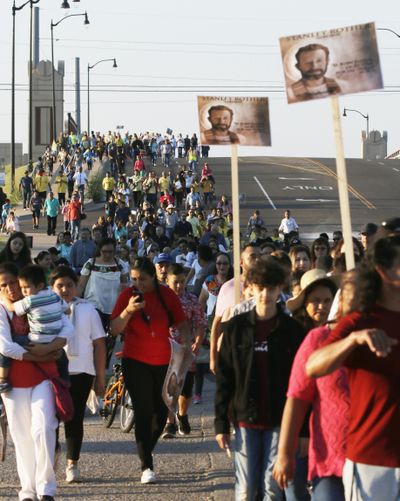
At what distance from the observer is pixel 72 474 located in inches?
408

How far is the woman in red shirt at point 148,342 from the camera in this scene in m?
10.6

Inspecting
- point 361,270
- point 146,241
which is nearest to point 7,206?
point 146,241

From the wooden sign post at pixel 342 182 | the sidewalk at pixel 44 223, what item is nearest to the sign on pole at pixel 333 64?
the wooden sign post at pixel 342 182

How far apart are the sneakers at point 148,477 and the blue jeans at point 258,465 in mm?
2651

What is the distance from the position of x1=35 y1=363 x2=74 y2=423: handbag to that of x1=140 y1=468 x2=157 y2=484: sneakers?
1094 mm

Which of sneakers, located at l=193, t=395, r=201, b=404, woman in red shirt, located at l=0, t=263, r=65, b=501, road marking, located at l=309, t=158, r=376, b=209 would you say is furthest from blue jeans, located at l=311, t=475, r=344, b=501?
road marking, located at l=309, t=158, r=376, b=209

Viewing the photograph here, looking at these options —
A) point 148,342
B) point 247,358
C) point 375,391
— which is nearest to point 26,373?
point 148,342

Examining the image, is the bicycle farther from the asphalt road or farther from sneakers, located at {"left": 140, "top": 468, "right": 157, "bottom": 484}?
the asphalt road

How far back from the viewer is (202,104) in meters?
11.7

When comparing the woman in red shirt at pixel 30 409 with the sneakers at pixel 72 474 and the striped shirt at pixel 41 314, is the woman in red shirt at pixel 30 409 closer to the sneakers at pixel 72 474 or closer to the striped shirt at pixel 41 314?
the striped shirt at pixel 41 314

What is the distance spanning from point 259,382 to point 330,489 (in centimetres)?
138

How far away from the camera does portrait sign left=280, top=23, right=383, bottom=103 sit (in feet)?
27.7

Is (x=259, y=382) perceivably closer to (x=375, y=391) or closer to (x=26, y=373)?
(x=375, y=391)

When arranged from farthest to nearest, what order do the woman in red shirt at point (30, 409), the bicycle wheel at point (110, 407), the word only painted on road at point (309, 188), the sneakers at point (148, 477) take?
the word only painted on road at point (309, 188)
the bicycle wheel at point (110, 407)
the sneakers at point (148, 477)
the woman in red shirt at point (30, 409)
